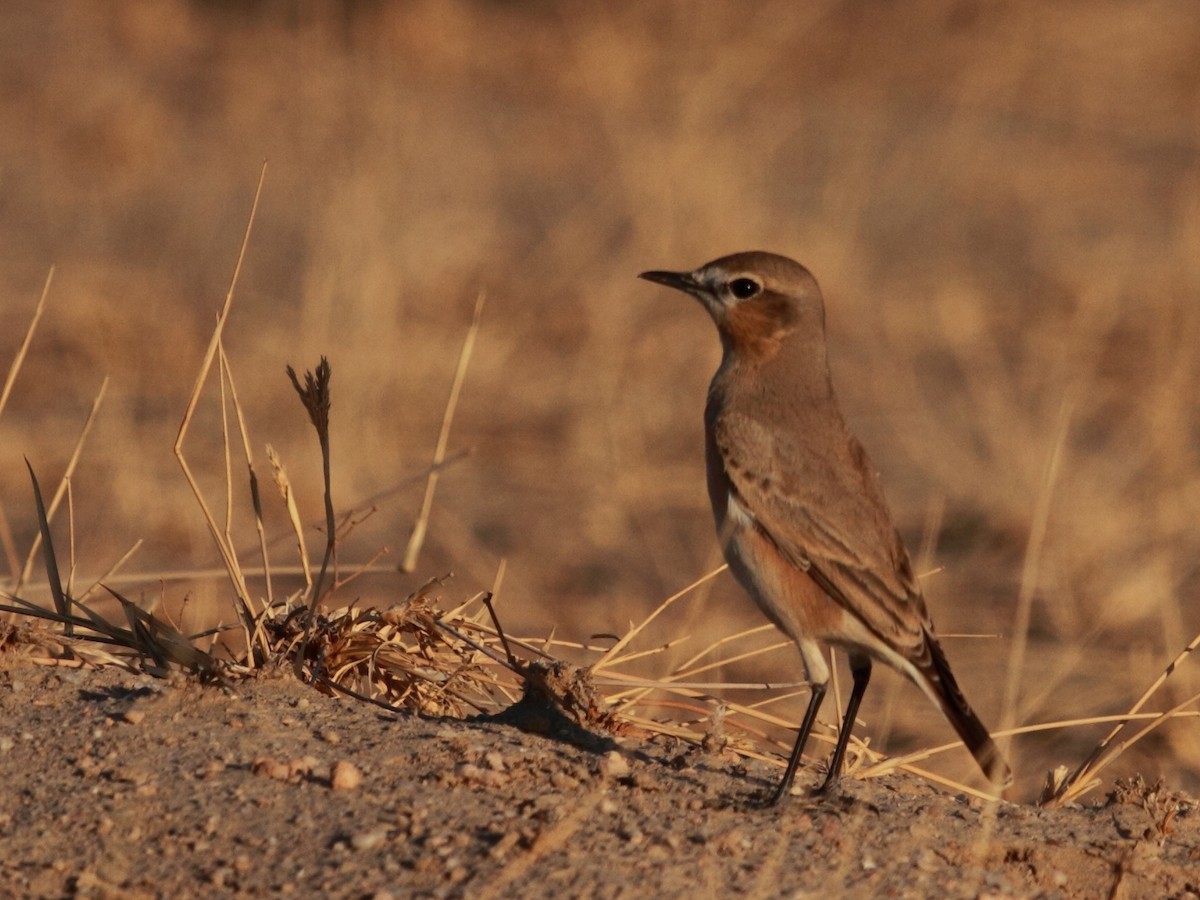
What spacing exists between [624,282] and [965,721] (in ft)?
28.7

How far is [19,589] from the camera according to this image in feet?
19.0

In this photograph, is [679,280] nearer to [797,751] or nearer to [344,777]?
[797,751]

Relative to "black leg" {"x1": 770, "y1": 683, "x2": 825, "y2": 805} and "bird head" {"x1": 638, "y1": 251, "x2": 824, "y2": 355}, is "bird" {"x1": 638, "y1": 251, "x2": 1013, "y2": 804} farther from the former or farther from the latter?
"bird head" {"x1": 638, "y1": 251, "x2": 824, "y2": 355}

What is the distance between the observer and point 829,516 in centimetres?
561

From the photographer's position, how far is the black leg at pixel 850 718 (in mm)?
5234

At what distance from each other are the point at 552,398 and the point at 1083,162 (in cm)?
801

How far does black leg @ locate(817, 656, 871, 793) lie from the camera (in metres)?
5.23

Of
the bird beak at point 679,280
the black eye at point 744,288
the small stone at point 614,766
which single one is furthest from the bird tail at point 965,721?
the bird beak at point 679,280

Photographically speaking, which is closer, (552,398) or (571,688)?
(571,688)

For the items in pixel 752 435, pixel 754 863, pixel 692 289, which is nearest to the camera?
pixel 754 863

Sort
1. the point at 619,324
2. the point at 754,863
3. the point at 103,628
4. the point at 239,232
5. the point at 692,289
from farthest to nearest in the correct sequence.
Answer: the point at 239,232
the point at 619,324
the point at 692,289
the point at 103,628
the point at 754,863

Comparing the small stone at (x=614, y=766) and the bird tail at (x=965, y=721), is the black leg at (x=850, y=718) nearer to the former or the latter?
the bird tail at (x=965, y=721)

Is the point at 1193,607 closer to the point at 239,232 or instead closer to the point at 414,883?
the point at 414,883

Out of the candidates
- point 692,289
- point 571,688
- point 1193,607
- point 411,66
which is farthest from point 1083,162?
→ point 571,688
